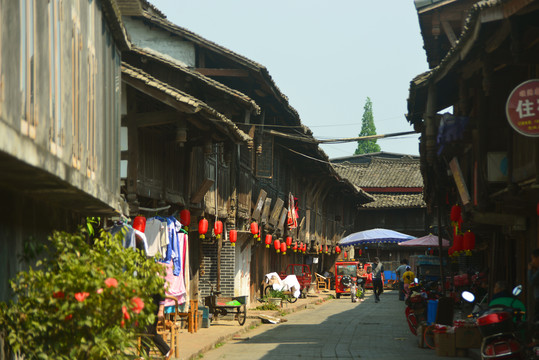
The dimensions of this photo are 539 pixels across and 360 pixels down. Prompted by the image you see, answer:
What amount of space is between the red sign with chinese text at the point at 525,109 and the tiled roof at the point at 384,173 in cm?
5142

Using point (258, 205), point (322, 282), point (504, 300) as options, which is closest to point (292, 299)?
point (258, 205)

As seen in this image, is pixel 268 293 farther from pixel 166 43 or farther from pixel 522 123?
pixel 522 123

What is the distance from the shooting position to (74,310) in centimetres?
732

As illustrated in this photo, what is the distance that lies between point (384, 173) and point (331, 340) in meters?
49.0

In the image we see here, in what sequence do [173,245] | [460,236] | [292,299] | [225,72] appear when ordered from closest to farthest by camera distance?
[173,245] < [460,236] < [225,72] < [292,299]

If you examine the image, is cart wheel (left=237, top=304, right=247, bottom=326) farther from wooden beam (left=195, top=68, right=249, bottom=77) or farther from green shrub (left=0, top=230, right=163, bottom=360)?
green shrub (left=0, top=230, right=163, bottom=360)

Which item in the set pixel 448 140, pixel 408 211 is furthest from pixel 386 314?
pixel 408 211

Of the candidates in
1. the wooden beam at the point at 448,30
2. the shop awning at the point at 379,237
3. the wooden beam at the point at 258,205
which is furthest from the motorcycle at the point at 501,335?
the shop awning at the point at 379,237

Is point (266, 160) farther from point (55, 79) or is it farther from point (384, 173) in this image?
point (384, 173)

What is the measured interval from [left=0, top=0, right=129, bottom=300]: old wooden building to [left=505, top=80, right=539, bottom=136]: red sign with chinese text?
5327 millimetres

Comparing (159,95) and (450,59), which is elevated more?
(450,59)

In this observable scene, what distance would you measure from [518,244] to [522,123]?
6.84 meters

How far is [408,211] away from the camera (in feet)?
197

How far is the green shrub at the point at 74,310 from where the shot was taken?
7.19 m
